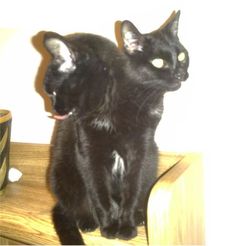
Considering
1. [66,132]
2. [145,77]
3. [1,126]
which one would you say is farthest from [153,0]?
[1,126]

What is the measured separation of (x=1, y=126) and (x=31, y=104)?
0.22 metres

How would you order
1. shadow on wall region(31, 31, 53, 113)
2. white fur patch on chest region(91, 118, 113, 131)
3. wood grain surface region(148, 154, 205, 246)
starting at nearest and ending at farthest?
wood grain surface region(148, 154, 205, 246), white fur patch on chest region(91, 118, 113, 131), shadow on wall region(31, 31, 53, 113)

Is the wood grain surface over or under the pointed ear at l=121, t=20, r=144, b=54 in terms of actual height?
under

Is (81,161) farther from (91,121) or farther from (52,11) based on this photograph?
(52,11)

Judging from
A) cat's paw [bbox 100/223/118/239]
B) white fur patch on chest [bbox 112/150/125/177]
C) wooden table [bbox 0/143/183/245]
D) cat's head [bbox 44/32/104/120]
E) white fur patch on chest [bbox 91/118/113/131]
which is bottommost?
wooden table [bbox 0/143/183/245]

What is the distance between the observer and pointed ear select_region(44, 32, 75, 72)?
0.72m

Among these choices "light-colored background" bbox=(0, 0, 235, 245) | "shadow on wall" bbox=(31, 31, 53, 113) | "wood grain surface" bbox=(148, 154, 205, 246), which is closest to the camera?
"wood grain surface" bbox=(148, 154, 205, 246)

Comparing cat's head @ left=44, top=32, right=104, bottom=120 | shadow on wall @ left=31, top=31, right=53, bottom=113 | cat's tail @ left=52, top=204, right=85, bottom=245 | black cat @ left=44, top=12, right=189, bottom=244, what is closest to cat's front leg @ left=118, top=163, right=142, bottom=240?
black cat @ left=44, top=12, right=189, bottom=244

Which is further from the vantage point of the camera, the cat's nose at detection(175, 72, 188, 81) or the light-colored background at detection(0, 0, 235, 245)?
the light-colored background at detection(0, 0, 235, 245)

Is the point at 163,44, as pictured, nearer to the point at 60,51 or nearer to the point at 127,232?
the point at 60,51

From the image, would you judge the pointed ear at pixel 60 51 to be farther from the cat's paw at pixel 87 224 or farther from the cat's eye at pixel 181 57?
the cat's paw at pixel 87 224

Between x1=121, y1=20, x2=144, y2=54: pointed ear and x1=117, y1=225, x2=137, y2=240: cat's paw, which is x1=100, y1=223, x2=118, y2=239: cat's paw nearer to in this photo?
x1=117, y1=225, x2=137, y2=240: cat's paw

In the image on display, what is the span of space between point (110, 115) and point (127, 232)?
0.92 feet

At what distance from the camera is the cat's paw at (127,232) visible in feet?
2.68
